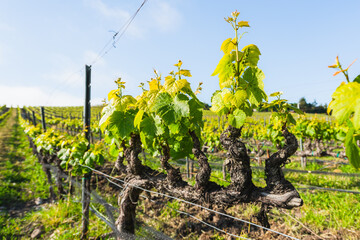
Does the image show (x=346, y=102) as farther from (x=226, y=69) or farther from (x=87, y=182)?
(x=87, y=182)

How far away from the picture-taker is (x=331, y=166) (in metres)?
7.30

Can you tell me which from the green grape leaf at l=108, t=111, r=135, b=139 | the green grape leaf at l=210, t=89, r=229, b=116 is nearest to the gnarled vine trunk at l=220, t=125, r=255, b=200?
the green grape leaf at l=210, t=89, r=229, b=116

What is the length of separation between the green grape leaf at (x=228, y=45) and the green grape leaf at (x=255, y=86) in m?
0.18

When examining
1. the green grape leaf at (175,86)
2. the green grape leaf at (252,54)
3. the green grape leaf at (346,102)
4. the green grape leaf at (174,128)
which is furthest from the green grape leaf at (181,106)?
the green grape leaf at (346,102)

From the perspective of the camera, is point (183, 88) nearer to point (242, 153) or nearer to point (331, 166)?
point (242, 153)

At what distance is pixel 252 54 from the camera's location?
134cm

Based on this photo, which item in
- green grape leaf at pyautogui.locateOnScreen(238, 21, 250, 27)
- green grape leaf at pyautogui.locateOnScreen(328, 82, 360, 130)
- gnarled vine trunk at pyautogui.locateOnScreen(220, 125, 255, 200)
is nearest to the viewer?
green grape leaf at pyautogui.locateOnScreen(328, 82, 360, 130)

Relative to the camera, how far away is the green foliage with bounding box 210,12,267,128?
1.31 meters

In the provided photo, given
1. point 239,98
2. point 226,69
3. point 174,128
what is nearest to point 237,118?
point 239,98

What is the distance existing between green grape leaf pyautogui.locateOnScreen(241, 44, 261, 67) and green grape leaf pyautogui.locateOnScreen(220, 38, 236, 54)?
86 millimetres

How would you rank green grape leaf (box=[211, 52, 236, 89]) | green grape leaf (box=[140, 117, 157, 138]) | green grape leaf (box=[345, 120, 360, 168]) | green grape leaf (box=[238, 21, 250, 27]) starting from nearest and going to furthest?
green grape leaf (box=[345, 120, 360, 168]) → green grape leaf (box=[238, 21, 250, 27]) → green grape leaf (box=[211, 52, 236, 89]) → green grape leaf (box=[140, 117, 157, 138])

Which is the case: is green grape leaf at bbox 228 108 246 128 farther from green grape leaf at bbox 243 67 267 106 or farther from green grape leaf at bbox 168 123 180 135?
green grape leaf at bbox 168 123 180 135

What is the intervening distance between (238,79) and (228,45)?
229 mm

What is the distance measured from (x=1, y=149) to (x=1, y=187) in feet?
22.5
